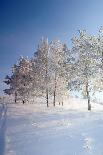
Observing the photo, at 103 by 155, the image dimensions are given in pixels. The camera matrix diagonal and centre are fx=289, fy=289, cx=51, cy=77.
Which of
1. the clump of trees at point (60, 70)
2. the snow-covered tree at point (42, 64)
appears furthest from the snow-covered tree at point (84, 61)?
the snow-covered tree at point (42, 64)

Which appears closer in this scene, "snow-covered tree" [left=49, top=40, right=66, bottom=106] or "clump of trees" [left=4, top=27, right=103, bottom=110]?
"clump of trees" [left=4, top=27, right=103, bottom=110]

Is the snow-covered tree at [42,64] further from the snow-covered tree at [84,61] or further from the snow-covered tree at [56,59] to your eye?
the snow-covered tree at [84,61]

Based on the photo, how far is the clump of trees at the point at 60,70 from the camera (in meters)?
46.0

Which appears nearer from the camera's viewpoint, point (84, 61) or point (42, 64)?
point (84, 61)

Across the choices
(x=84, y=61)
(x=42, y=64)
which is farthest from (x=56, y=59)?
(x=84, y=61)

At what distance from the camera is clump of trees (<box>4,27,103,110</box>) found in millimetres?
46000

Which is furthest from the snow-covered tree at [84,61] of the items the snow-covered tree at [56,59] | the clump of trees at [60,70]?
the snow-covered tree at [56,59]

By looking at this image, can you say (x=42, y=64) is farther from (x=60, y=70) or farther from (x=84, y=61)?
(x=84, y=61)

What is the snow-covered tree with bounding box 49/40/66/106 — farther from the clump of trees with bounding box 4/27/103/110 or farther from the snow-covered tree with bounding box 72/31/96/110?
the snow-covered tree with bounding box 72/31/96/110

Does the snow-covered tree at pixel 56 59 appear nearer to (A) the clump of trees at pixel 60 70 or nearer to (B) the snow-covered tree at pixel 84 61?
(A) the clump of trees at pixel 60 70

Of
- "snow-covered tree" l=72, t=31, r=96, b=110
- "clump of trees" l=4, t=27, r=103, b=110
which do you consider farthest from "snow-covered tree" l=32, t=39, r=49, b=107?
"snow-covered tree" l=72, t=31, r=96, b=110

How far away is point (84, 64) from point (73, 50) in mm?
3223

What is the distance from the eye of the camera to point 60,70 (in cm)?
5475

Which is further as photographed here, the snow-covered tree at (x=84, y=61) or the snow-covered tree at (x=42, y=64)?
the snow-covered tree at (x=42, y=64)
